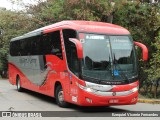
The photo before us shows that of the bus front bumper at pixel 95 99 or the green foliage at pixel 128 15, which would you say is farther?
the green foliage at pixel 128 15

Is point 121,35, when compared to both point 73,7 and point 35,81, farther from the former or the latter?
point 73,7

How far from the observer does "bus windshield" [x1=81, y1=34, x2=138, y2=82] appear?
39.8 feet

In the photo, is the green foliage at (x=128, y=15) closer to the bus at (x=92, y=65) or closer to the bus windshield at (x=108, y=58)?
the bus at (x=92, y=65)

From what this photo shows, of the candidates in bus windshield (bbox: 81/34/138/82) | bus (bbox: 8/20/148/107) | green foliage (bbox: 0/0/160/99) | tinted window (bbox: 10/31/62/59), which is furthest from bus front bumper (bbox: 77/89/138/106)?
green foliage (bbox: 0/0/160/99)

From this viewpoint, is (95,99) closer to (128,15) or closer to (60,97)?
(60,97)

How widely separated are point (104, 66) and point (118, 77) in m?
0.63

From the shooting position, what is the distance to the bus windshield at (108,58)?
12.1m

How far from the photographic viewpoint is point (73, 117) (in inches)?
448

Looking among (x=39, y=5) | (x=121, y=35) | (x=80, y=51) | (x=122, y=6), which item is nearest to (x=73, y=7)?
(x=122, y=6)

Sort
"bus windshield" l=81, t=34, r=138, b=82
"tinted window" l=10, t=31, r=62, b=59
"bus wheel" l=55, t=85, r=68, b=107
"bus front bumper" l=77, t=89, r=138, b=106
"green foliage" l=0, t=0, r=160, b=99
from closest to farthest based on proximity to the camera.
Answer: "bus front bumper" l=77, t=89, r=138, b=106 < "bus windshield" l=81, t=34, r=138, b=82 < "bus wheel" l=55, t=85, r=68, b=107 < "tinted window" l=10, t=31, r=62, b=59 < "green foliage" l=0, t=0, r=160, b=99

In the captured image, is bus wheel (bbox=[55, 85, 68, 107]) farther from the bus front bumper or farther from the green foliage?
the green foliage

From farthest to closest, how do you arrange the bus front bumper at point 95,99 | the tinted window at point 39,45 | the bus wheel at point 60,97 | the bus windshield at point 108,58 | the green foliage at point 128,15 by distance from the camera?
the green foliage at point 128,15
the tinted window at point 39,45
the bus wheel at point 60,97
the bus windshield at point 108,58
the bus front bumper at point 95,99

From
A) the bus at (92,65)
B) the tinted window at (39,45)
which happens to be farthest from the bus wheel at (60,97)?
the tinted window at (39,45)

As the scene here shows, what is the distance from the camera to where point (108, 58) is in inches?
489
